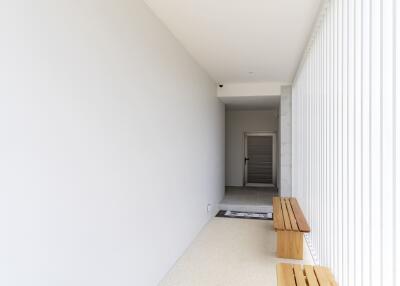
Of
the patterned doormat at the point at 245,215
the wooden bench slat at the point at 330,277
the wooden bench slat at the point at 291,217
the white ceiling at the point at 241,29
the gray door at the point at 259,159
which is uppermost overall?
the white ceiling at the point at 241,29

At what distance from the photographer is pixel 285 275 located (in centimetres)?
220

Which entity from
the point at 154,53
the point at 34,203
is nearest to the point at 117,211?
the point at 34,203

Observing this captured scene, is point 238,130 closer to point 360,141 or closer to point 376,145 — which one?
point 360,141

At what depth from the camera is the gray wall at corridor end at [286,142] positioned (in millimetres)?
5930

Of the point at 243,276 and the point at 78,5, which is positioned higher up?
the point at 78,5

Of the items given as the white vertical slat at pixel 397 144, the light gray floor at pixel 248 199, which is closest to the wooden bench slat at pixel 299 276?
the white vertical slat at pixel 397 144

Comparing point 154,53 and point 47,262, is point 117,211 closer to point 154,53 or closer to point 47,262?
point 47,262

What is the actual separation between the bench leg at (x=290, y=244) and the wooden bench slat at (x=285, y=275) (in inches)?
50.6

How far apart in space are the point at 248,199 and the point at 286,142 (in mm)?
1603

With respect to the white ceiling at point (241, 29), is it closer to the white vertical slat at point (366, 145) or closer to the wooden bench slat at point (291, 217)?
the white vertical slat at point (366, 145)

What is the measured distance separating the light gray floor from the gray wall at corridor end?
0.54m

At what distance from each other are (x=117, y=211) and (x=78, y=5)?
1.36 meters

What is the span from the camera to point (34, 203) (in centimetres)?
135

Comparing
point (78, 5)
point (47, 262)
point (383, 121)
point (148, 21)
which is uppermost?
point (148, 21)
